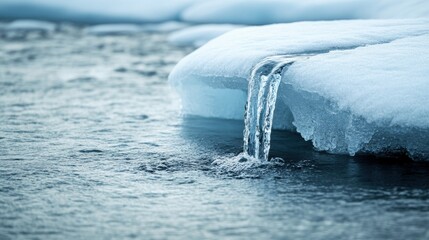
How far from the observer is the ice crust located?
178 inches

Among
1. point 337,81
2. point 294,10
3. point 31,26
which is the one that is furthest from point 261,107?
point 31,26

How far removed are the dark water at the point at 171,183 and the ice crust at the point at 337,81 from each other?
0.16 m

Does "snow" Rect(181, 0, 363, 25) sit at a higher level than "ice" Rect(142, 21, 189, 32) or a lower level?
higher

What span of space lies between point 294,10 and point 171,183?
296 inches

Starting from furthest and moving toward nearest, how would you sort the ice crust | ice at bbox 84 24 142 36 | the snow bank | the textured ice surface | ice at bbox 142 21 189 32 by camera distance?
ice at bbox 142 21 189 32 → ice at bbox 84 24 142 36 → the snow bank → the textured ice surface → the ice crust

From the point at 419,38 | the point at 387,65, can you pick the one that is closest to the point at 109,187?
the point at 387,65

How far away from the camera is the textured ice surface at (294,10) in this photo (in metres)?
8.49

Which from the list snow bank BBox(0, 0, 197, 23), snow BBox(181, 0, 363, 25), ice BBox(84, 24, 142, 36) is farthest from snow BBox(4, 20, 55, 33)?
snow BBox(181, 0, 363, 25)

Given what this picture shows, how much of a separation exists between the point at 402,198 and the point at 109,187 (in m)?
1.59

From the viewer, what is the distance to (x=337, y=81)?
15.9ft

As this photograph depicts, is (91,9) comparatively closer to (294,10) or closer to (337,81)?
(294,10)

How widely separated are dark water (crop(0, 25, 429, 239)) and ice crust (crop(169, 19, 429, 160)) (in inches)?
6.4

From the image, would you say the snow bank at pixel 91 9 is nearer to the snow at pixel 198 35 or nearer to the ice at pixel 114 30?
the ice at pixel 114 30

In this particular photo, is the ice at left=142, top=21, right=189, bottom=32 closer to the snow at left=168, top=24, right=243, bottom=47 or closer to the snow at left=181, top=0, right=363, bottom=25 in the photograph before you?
the snow at left=181, top=0, right=363, bottom=25
